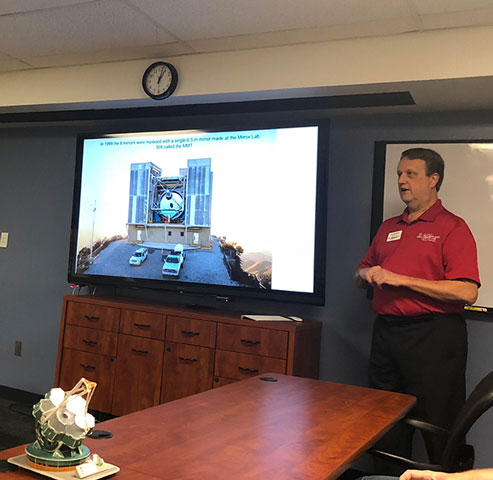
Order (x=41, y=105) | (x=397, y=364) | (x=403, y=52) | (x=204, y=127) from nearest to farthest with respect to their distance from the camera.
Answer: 1. (x=397, y=364)
2. (x=403, y=52)
3. (x=204, y=127)
4. (x=41, y=105)

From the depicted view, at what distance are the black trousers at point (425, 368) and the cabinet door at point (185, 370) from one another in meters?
1.15

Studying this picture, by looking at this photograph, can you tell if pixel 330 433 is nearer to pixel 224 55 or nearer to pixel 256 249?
pixel 256 249

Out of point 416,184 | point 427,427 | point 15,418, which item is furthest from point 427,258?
point 15,418

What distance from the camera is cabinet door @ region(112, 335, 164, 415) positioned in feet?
11.7

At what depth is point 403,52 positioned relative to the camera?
9.62ft

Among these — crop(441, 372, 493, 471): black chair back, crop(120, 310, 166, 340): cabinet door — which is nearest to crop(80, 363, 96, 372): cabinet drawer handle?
crop(120, 310, 166, 340): cabinet door

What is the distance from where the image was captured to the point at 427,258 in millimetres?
2662

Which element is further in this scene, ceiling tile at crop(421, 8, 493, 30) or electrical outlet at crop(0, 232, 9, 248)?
electrical outlet at crop(0, 232, 9, 248)

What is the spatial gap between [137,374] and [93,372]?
40 centimetres

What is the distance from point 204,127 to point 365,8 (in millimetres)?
1440

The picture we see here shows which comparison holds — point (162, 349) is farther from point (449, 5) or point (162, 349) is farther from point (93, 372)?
point (449, 5)

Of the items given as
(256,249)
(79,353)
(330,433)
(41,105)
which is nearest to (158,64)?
(41,105)

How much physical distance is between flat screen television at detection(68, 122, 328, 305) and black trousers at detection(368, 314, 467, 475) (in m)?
0.78

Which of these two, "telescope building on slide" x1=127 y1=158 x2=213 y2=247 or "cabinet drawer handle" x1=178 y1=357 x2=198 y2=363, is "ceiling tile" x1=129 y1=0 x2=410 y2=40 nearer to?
"telescope building on slide" x1=127 y1=158 x2=213 y2=247
